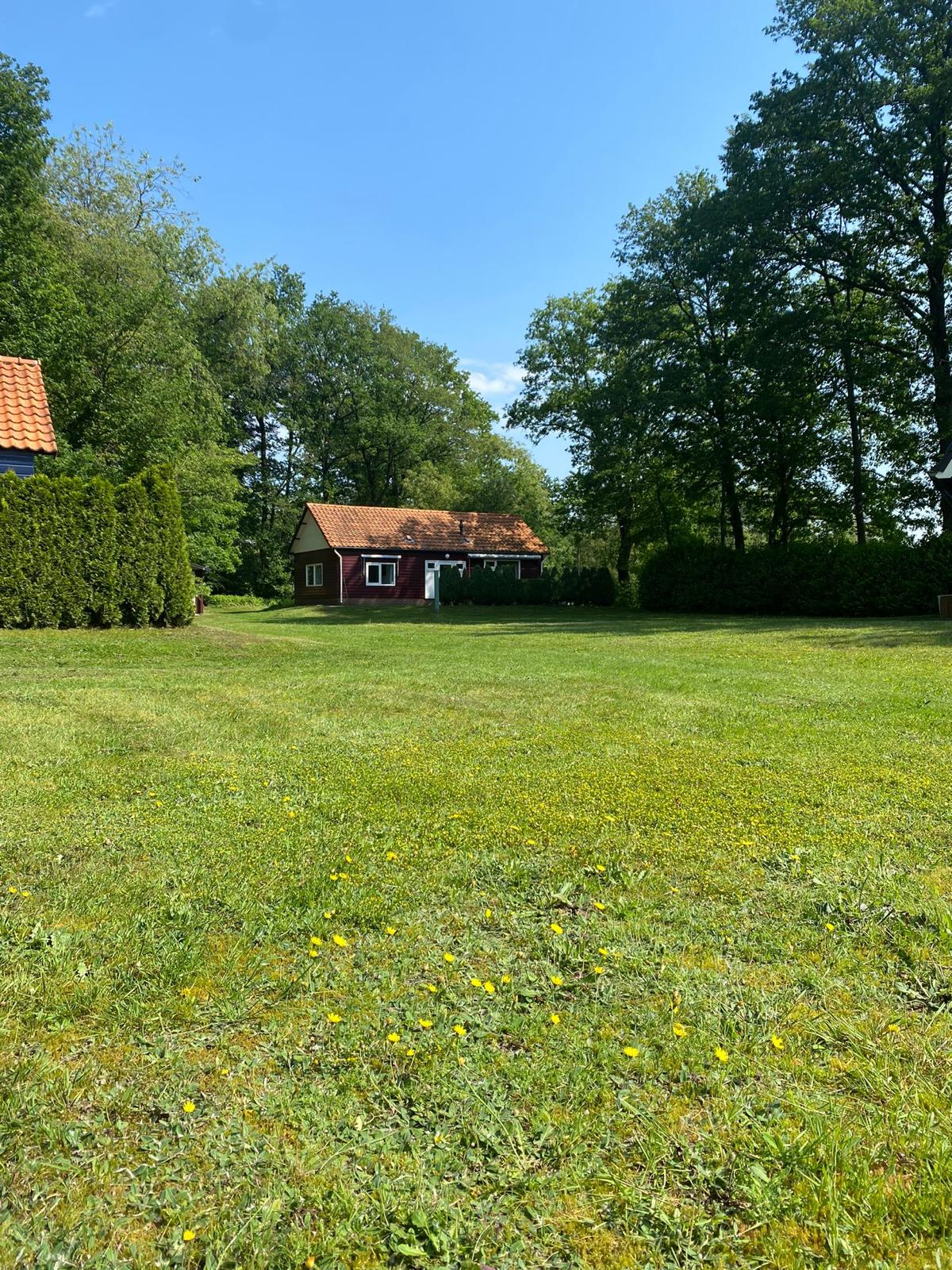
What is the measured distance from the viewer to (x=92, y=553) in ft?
40.6

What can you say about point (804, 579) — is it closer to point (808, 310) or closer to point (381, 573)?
point (808, 310)

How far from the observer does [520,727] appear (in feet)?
20.0

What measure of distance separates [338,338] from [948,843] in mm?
50461

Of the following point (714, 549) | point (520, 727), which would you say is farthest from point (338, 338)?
point (520, 727)

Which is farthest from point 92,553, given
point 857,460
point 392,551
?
point 857,460

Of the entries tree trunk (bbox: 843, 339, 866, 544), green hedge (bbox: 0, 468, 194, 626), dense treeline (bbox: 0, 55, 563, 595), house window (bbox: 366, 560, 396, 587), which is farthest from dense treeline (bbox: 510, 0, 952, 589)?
green hedge (bbox: 0, 468, 194, 626)

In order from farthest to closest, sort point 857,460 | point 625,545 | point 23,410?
point 625,545 < point 857,460 < point 23,410

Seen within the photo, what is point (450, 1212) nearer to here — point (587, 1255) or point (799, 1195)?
point (587, 1255)

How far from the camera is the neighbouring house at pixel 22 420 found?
12258 mm

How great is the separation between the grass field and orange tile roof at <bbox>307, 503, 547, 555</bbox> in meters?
28.6

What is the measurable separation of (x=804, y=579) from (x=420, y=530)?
18.8 meters

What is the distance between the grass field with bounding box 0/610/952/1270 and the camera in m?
1.56

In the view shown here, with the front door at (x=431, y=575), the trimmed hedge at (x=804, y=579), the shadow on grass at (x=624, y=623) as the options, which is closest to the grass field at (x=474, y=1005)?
the shadow on grass at (x=624, y=623)

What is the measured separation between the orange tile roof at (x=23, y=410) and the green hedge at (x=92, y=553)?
2.63 ft
